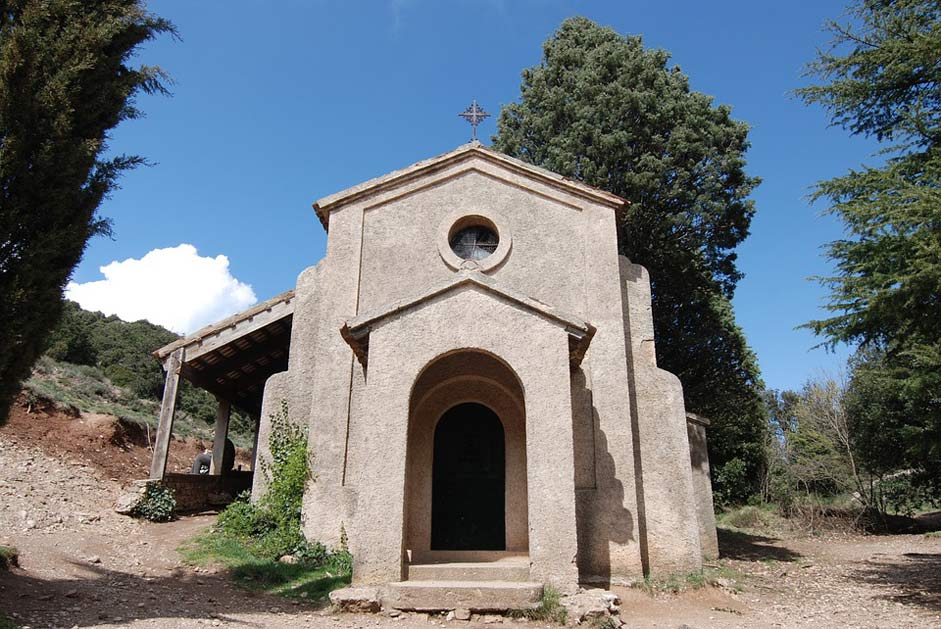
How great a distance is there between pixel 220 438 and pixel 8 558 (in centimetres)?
1042

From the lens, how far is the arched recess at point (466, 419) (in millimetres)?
10406

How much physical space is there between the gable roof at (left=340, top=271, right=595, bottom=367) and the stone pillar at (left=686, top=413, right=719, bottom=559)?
6.37 m

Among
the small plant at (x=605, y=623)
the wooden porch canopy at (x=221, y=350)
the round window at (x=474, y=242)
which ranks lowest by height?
the small plant at (x=605, y=623)

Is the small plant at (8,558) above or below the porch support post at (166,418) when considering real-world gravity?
below

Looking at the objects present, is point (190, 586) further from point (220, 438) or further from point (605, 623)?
point (220, 438)

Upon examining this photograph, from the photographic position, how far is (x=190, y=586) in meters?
9.16

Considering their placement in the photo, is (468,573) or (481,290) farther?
(481,290)

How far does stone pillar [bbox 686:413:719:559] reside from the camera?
45.5 ft

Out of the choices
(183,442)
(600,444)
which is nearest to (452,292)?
(600,444)

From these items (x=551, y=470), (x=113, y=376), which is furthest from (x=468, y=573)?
(x=113, y=376)

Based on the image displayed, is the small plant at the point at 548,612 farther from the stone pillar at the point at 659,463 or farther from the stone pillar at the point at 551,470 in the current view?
the stone pillar at the point at 659,463

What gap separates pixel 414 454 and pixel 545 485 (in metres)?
3.23

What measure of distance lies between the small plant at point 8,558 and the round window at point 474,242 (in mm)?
8327

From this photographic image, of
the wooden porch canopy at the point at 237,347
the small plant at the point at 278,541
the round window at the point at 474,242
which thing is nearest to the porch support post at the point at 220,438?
the wooden porch canopy at the point at 237,347
